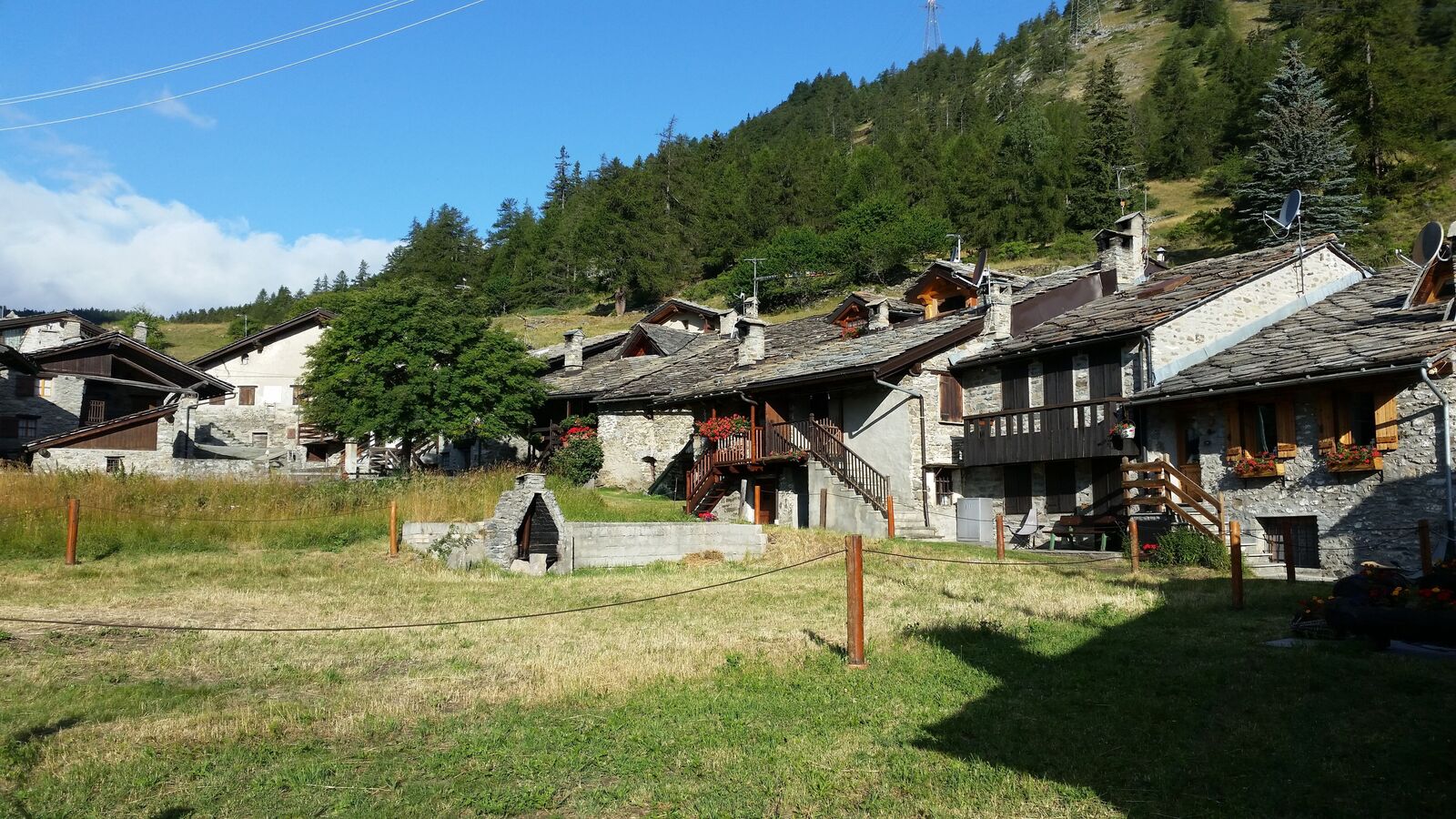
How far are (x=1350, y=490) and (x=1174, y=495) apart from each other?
3.66 meters

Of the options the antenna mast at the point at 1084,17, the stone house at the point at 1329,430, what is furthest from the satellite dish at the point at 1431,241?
the antenna mast at the point at 1084,17

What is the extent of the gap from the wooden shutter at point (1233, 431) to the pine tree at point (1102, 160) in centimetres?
5249

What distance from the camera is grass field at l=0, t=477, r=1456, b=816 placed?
21.8 ft

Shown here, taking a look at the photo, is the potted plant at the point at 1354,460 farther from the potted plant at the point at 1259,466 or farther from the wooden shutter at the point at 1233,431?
the wooden shutter at the point at 1233,431

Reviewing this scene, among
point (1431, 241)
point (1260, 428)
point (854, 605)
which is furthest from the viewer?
point (1260, 428)

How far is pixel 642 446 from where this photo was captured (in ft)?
117

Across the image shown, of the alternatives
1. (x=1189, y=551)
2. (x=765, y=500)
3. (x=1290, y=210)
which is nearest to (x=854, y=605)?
(x=1189, y=551)

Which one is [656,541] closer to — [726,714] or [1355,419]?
[726,714]

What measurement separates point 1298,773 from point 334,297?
126 feet

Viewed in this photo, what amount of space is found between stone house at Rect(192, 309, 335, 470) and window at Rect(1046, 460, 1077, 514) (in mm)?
37294

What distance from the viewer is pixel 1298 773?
683 cm

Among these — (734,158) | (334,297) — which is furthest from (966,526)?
(734,158)

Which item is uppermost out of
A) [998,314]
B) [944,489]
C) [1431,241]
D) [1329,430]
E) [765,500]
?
[1431,241]

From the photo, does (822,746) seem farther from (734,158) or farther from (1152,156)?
(734,158)
